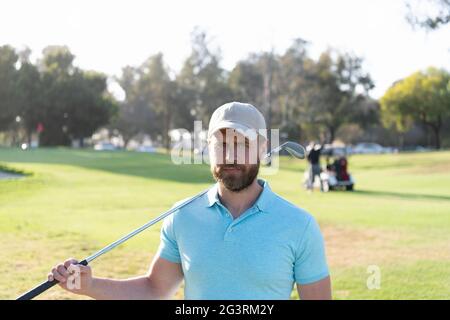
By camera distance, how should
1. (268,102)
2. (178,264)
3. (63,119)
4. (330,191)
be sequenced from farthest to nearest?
1. (268,102)
2. (63,119)
3. (330,191)
4. (178,264)

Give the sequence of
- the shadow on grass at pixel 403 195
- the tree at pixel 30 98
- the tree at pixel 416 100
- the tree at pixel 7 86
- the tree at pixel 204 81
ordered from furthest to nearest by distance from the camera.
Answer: the tree at pixel 416 100, the tree at pixel 204 81, the tree at pixel 30 98, the shadow on grass at pixel 403 195, the tree at pixel 7 86

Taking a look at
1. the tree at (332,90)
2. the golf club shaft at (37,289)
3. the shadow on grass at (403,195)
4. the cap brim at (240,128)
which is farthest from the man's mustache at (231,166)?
the tree at (332,90)

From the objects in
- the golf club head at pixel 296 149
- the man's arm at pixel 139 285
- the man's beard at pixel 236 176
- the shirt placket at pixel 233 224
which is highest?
the golf club head at pixel 296 149

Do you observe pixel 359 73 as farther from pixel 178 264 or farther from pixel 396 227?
pixel 178 264

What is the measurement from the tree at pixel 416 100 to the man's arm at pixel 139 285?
2558 inches

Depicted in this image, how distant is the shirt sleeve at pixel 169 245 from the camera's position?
2.79 meters

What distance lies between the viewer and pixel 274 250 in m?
2.53

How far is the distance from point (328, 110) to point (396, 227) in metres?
58.0

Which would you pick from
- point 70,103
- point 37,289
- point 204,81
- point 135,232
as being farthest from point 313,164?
point 204,81

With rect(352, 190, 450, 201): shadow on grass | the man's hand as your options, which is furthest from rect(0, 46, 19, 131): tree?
the man's hand

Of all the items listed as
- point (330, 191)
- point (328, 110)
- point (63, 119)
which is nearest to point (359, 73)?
point (328, 110)

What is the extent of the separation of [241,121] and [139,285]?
0.86 meters

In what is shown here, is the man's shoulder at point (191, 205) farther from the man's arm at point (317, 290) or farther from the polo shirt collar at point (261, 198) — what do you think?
the man's arm at point (317, 290)

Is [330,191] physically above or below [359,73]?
below
